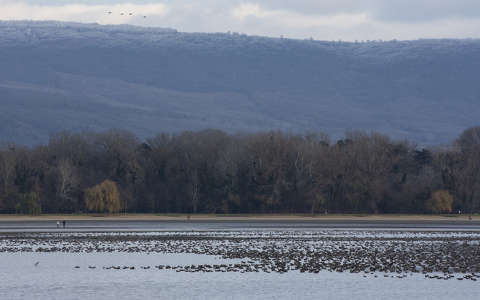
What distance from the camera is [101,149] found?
417 ft

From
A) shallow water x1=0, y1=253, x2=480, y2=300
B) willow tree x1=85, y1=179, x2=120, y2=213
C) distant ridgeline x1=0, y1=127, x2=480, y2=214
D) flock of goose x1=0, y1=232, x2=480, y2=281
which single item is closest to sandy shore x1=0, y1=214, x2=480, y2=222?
willow tree x1=85, y1=179, x2=120, y2=213

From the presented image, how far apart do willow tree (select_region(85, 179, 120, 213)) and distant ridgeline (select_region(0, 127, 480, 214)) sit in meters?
0.12

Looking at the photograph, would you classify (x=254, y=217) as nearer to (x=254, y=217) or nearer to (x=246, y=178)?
(x=254, y=217)

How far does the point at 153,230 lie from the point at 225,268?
36382 millimetres

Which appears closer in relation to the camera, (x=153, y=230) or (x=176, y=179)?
(x=153, y=230)

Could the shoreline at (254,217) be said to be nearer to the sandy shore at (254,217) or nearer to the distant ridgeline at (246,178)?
the sandy shore at (254,217)

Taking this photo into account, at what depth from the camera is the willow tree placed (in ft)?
362

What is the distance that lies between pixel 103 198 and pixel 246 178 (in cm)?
1872

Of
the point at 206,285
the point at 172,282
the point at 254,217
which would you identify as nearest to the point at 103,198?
the point at 254,217

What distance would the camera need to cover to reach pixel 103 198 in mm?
110500

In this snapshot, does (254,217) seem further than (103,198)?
No

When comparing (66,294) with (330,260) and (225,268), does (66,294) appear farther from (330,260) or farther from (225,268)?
(330,260)

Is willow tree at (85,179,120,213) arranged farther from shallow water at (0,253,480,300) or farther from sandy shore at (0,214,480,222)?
shallow water at (0,253,480,300)

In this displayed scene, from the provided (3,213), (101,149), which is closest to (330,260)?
(3,213)
